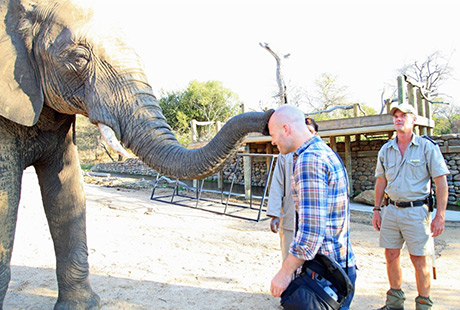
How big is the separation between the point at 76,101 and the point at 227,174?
1929cm

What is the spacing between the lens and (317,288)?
5.61ft

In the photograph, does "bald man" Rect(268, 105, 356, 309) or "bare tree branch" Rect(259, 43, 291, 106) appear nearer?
"bald man" Rect(268, 105, 356, 309)

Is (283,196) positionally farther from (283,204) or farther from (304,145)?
(304,145)

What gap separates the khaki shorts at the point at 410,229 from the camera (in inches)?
123

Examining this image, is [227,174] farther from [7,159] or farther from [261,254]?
[7,159]

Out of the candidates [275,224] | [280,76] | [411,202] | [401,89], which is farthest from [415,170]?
[280,76]

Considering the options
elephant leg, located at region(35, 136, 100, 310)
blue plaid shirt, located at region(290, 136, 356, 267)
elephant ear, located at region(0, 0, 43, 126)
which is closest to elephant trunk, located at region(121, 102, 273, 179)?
blue plaid shirt, located at region(290, 136, 356, 267)

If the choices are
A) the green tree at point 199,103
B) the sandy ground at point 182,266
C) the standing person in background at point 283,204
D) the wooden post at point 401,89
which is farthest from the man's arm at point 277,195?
the green tree at point 199,103

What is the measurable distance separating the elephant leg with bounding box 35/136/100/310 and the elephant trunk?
43.5 inches

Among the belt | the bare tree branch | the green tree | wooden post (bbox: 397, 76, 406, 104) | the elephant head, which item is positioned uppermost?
the green tree

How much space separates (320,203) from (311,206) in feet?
0.15

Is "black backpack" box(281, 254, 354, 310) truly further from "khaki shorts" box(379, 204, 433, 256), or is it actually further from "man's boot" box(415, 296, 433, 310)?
"man's boot" box(415, 296, 433, 310)

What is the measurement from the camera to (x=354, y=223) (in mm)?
8500

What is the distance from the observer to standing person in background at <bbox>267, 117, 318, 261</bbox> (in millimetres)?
3320
